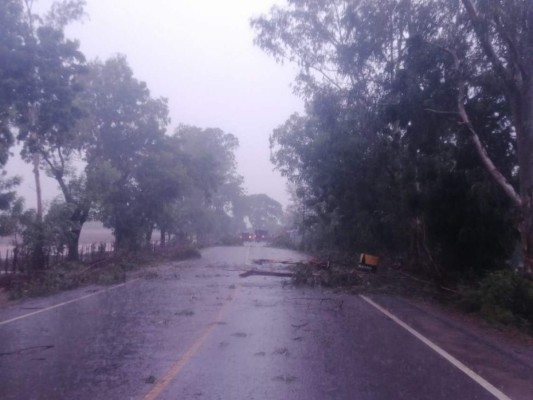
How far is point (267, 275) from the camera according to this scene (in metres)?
28.6

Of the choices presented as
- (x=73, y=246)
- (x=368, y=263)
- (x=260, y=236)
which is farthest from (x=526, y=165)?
(x=260, y=236)

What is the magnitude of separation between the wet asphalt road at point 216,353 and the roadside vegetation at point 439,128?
5.36 m

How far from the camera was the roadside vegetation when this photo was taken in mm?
18031

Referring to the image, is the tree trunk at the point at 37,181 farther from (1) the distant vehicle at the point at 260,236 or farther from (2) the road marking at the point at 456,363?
(1) the distant vehicle at the point at 260,236

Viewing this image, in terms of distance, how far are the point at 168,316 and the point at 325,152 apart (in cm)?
1863

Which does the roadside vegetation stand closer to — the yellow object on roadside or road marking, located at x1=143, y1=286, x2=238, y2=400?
the yellow object on roadside

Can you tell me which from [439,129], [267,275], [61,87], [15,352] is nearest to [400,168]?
[439,129]

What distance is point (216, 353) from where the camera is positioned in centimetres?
Result: 1041

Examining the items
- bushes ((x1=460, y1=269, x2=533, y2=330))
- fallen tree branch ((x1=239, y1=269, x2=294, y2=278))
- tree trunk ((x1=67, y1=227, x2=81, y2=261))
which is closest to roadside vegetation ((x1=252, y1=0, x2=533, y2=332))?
bushes ((x1=460, y1=269, x2=533, y2=330))

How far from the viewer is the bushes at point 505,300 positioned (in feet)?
50.8

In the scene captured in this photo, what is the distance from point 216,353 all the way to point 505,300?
9.15 metres

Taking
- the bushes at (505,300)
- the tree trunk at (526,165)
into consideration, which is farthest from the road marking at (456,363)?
the tree trunk at (526,165)

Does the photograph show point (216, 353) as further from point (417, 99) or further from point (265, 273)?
point (265, 273)

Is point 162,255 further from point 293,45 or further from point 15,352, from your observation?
point 15,352
